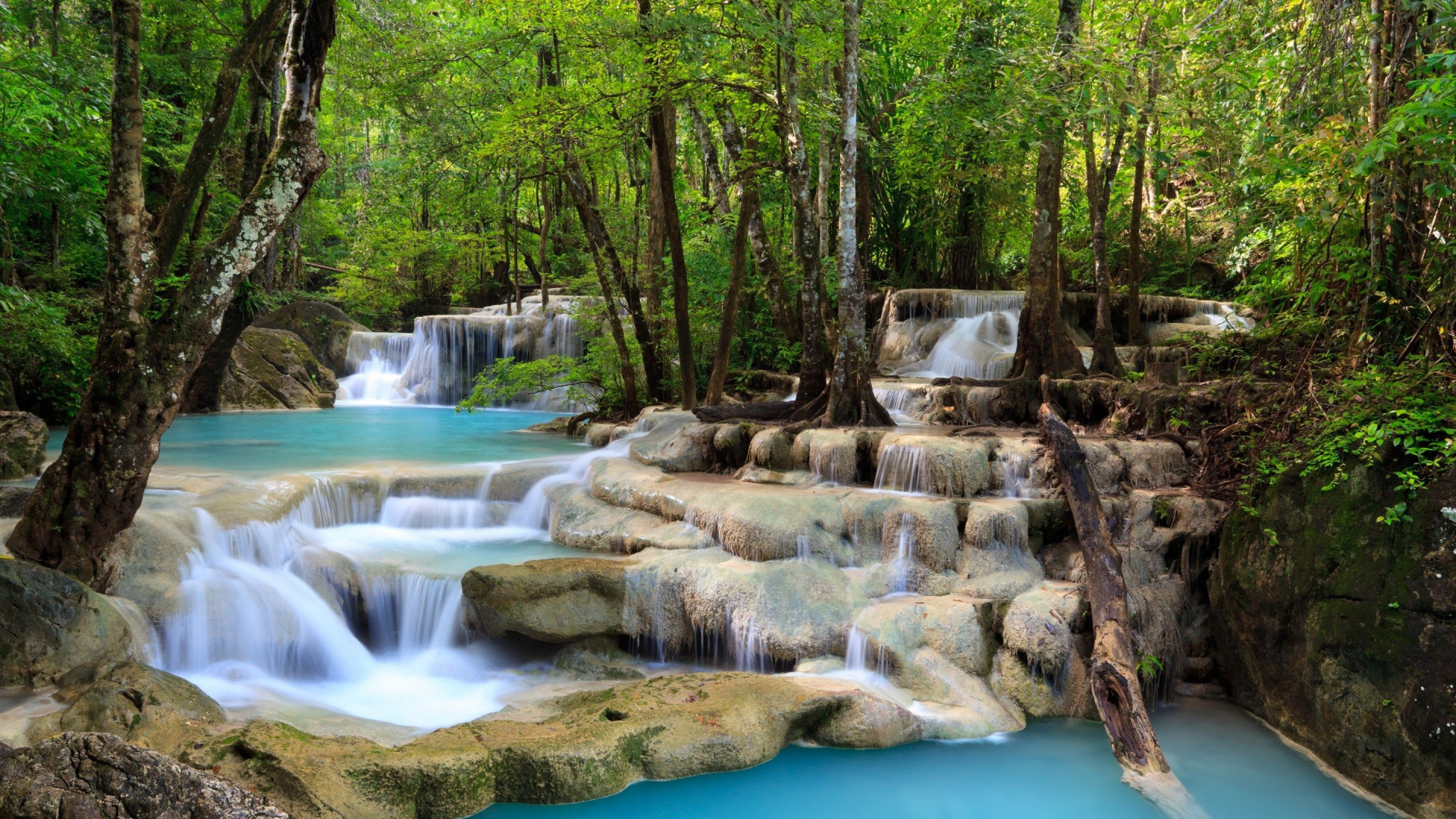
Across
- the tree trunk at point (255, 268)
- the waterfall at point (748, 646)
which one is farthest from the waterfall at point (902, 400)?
the tree trunk at point (255, 268)

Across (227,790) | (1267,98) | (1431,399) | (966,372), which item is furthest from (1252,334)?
(227,790)

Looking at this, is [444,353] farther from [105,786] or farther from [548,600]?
[105,786]

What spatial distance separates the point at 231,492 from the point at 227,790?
468 centimetres

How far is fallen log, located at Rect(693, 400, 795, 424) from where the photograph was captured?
10430 millimetres

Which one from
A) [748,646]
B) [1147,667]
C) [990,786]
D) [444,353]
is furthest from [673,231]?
[444,353]

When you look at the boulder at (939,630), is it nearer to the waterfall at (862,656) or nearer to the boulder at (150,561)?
the waterfall at (862,656)

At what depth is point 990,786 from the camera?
5.09 m

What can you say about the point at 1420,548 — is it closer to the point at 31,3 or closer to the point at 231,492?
the point at 231,492

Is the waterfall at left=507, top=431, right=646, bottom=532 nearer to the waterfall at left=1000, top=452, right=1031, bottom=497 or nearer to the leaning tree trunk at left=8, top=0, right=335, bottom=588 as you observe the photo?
the leaning tree trunk at left=8, top=0, right=335, bottom=588

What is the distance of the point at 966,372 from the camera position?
43.0ft

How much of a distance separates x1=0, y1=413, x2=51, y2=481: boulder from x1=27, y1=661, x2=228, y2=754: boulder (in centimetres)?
424

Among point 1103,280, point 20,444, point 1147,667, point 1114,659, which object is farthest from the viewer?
point 1103,280

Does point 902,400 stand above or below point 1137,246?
below

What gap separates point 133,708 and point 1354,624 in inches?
271
